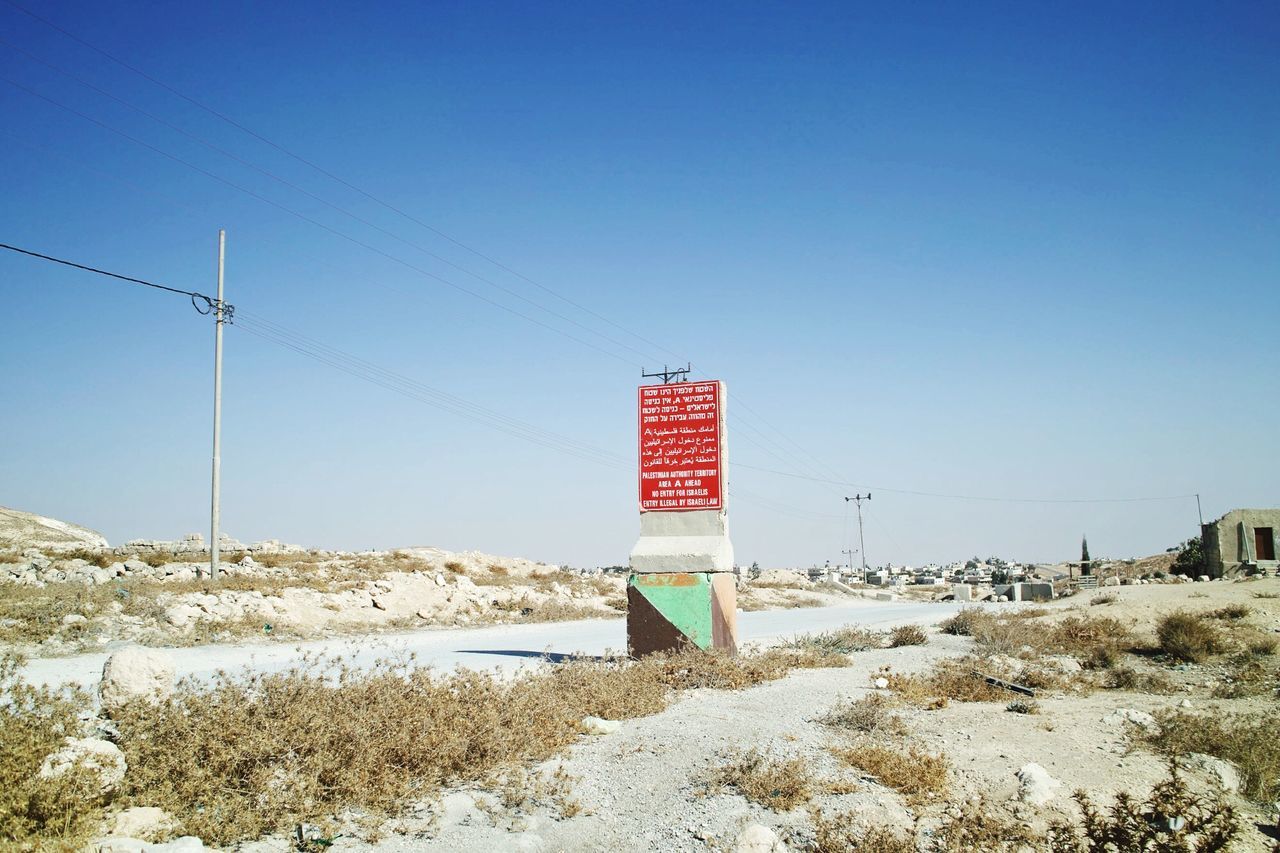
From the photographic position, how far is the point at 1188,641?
44.2 feet

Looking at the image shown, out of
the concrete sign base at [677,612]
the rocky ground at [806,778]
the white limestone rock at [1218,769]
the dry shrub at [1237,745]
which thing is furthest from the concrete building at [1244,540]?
the white limestone rock at [1218,769]

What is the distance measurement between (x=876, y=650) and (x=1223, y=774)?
9.32 metres

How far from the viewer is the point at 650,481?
13242 millimetres

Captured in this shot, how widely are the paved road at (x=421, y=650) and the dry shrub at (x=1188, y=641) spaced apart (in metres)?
7.65

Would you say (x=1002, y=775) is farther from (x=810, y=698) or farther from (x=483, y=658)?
(x=483, y=658)

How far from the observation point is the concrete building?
36.7 meters

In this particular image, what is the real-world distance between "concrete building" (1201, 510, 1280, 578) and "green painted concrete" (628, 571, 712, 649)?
1457 inches

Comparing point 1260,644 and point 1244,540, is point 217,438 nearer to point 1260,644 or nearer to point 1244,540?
point 1260,644

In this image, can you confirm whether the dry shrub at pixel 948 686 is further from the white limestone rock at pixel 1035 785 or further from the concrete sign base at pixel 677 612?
the white limestone rock at pixel 1035 785

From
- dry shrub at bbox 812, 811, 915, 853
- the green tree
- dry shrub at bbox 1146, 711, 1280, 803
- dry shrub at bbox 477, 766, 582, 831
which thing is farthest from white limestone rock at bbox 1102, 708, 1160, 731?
the green tree

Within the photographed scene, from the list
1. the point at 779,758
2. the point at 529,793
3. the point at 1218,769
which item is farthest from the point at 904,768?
the point at 529,793

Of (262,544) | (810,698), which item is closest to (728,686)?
(810,698)

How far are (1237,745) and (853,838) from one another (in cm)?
A: 435

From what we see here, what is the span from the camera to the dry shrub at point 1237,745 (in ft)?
19.2
